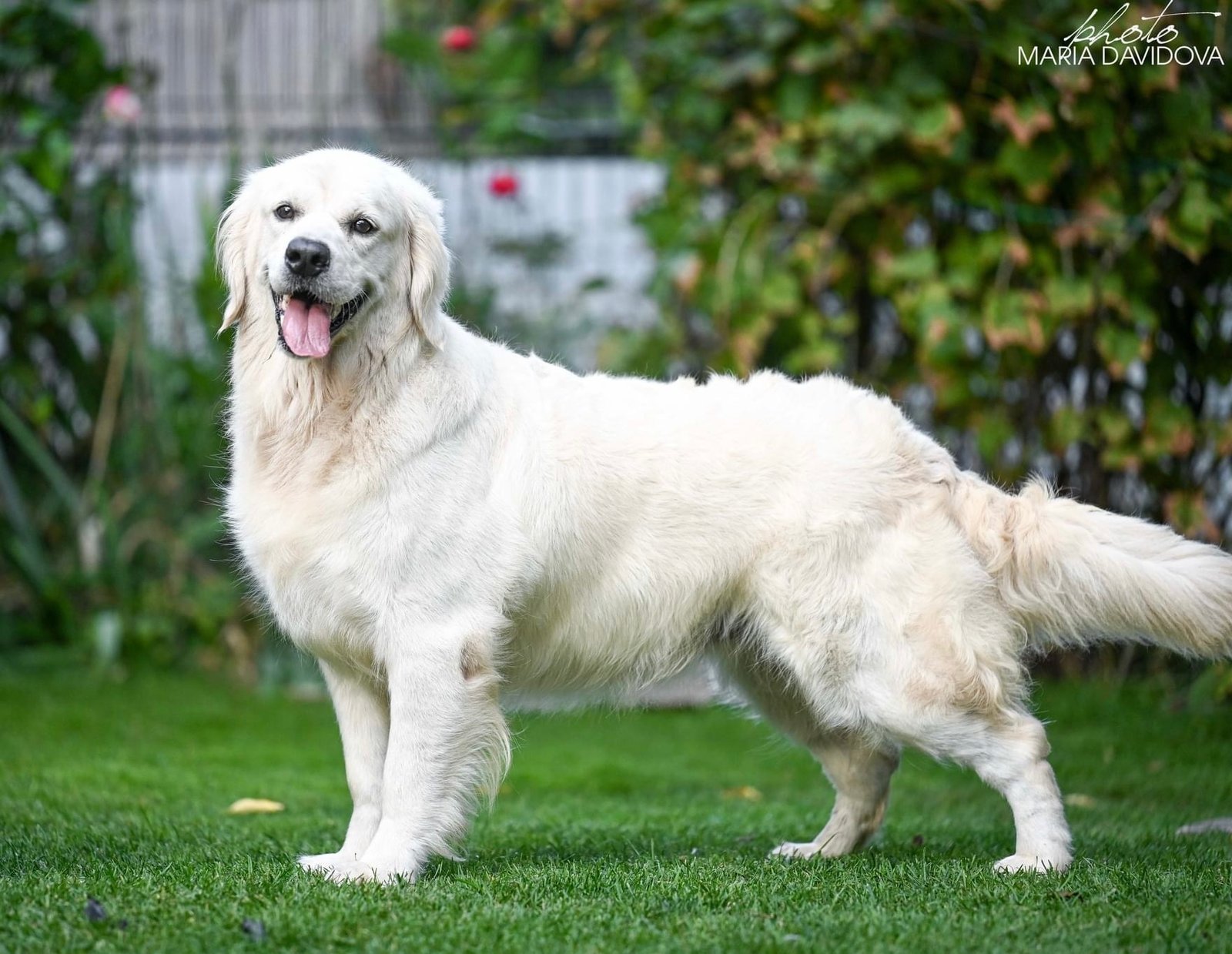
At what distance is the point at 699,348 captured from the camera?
7.88 meters

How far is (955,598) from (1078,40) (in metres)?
3.09

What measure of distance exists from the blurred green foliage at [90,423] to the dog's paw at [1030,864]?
16.7ft

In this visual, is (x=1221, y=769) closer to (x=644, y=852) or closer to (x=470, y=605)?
(x=644, y=852)

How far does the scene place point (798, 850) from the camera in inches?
166

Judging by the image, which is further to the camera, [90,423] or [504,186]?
[90,423]

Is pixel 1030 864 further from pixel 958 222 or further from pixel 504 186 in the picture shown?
pixel 504 186

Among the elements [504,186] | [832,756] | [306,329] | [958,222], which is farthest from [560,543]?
[504,186]

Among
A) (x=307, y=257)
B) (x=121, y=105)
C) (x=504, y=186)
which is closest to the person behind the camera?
(x=307, y=257)

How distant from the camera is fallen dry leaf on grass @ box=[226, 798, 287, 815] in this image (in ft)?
15.9

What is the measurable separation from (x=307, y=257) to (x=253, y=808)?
2.16m

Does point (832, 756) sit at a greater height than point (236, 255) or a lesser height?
lesser

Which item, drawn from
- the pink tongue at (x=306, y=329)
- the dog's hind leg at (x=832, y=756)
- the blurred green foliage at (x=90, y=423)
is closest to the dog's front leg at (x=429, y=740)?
the pink tongue at (x=306, y=329)

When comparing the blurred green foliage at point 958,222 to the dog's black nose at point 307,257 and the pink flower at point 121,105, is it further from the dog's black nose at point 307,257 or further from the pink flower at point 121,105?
the dog's black nose at point 307,257

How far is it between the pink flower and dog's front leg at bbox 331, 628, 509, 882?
511 centimetres
